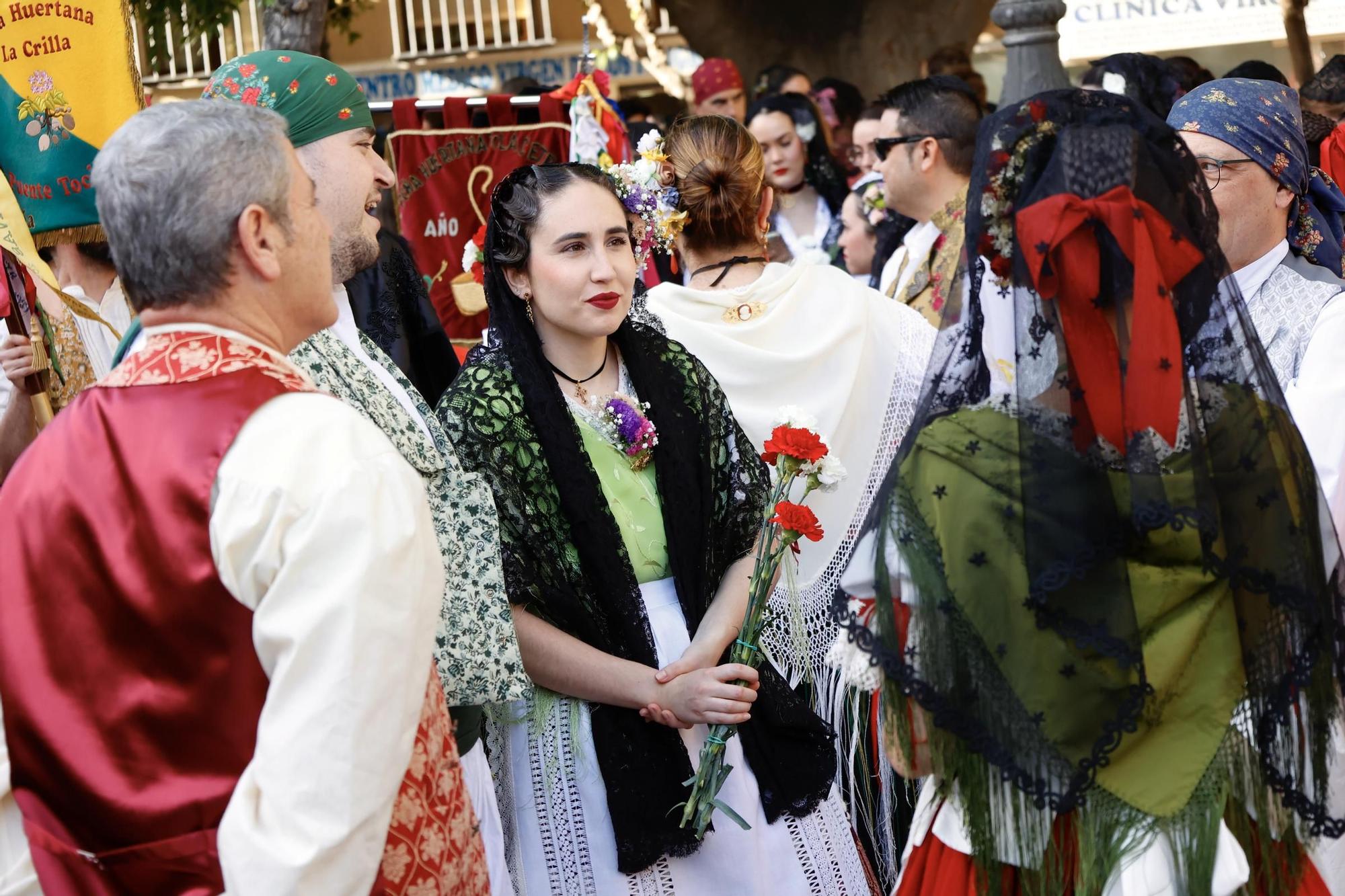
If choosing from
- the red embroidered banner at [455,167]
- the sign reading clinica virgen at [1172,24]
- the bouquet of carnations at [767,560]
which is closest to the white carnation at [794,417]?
the bouquet of carnations at [767,560]

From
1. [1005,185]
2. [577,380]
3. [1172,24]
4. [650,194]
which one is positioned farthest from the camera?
[1172,24]

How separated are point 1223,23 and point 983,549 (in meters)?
14.0

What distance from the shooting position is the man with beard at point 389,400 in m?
2.52

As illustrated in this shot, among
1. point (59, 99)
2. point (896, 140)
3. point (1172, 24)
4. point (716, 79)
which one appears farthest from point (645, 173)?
point (1172, 24)

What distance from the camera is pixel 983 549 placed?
220cm

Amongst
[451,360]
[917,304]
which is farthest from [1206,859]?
[917,304]

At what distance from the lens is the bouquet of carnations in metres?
2.76

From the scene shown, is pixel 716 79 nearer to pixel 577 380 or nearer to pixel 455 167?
pixel 455 167

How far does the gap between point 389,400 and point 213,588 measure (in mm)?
871

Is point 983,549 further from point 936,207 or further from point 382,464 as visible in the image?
point 936,207

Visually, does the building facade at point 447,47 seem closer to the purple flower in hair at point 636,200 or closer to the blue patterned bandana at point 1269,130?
the blue patterned bandana at point 1269,130

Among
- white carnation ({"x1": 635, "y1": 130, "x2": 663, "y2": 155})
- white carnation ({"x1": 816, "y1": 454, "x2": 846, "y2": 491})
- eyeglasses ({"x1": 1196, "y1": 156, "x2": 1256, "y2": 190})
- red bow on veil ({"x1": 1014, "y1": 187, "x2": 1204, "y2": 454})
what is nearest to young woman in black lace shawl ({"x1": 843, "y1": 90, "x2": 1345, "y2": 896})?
red bow on veil ({"x1": 1014, "y1": 187, "x2": 1204, "y2": 454})

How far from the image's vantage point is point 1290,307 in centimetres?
325

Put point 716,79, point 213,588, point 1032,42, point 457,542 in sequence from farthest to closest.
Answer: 1. point 716,79
2. point 1032,42
3. point 457,542
4. point 213,588
